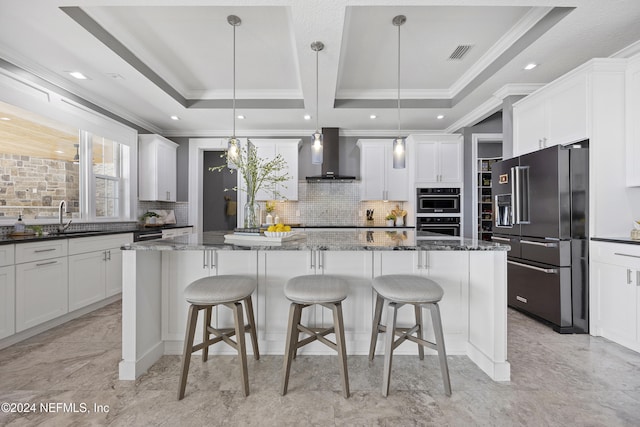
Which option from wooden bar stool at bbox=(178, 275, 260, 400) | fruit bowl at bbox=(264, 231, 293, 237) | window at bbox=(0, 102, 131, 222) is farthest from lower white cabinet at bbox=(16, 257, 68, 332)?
fruit bowl at bbox=(264, 231, 293, 237)

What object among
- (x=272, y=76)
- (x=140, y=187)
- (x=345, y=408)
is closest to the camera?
(x=345, y=408)

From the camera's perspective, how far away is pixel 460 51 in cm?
298

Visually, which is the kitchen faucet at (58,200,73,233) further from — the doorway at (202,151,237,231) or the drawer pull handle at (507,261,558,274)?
the drawer pull handle at (507,261,558,274)

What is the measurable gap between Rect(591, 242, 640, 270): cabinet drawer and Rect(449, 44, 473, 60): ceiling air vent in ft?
7.40

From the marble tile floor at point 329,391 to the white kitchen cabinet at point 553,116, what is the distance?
195cm

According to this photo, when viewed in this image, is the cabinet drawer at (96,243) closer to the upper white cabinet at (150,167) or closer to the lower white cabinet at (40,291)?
the lower white cabinet at (40,291)

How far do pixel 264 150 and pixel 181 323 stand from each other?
3516 mm

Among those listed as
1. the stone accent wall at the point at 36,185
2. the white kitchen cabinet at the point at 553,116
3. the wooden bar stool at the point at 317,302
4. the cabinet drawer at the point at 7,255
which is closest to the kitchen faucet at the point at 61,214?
the stone accent wall at the point at 36,185

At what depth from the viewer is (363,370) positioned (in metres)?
1.93

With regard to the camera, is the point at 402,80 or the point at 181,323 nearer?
the point at 181,323

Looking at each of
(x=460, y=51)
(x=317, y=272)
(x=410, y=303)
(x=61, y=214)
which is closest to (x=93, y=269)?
(x=61, y=214)

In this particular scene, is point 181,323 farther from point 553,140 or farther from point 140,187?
point 553,140

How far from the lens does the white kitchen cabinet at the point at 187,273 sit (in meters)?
2.13

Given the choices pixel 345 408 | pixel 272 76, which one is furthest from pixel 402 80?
pixel 345 408
